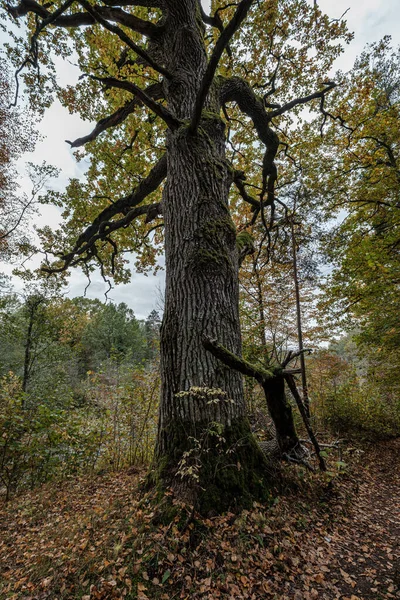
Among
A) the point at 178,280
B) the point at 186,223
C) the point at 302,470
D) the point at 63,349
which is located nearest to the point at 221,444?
the point at 302,470

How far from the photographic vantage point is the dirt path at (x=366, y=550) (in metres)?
1.63

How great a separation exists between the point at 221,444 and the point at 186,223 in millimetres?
2271

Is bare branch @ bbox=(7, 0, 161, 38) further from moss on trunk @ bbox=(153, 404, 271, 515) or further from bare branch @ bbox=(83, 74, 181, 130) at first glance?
moss on trunk @ bbox=(153, 404, 271, 515)

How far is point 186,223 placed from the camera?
2.73 m

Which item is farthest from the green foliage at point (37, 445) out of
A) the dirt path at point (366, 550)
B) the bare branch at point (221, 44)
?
the bare branch at point (221, 44)

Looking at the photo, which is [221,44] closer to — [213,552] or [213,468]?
[213,468]

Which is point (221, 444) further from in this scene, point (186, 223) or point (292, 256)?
point (292, 256)

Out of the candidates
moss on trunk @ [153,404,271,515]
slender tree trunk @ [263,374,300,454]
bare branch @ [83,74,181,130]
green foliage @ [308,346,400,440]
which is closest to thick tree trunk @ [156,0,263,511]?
moss on trunk @ [153,404,271,515]

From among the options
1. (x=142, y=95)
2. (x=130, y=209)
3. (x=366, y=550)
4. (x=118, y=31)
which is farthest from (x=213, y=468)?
(x=130, y=209)

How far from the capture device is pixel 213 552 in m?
1.75

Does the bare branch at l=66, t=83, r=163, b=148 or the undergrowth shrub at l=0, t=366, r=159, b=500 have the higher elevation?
the bare branch at l=66, t=83, r=163, b=148

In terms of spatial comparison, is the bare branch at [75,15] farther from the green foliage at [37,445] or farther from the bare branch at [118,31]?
the green foliage at [37,445]

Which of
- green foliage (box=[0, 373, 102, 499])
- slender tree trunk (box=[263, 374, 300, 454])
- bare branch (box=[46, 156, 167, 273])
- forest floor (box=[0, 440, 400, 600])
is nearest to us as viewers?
forest floor (box=[0, 440, 400, 600])

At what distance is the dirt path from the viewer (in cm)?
163
